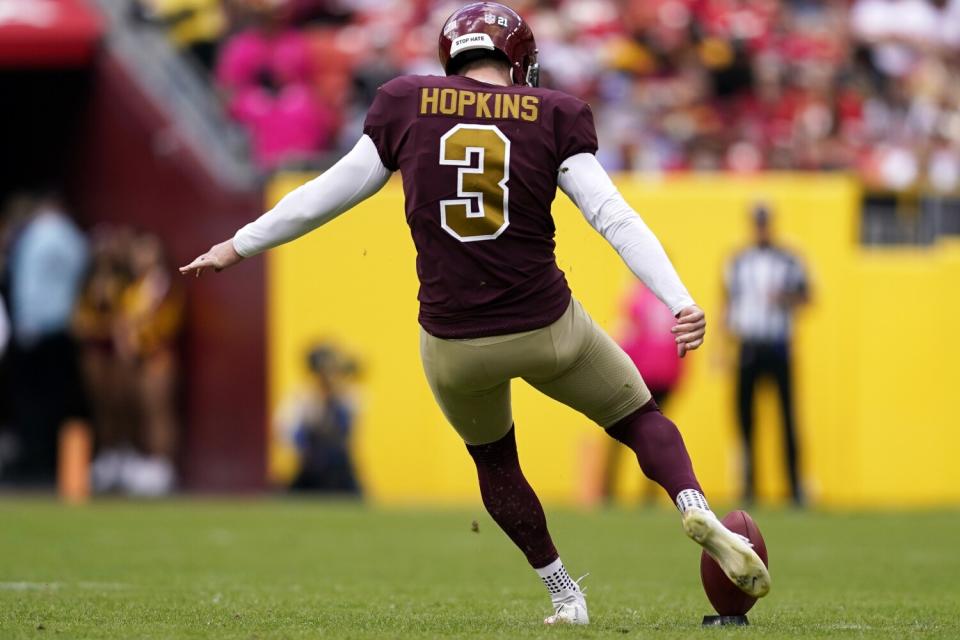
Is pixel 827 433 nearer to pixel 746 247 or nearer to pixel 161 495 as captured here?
pixel 746 247

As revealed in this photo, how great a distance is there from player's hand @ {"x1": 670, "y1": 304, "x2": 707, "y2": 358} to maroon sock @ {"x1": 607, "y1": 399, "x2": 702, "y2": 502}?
38 centimetres

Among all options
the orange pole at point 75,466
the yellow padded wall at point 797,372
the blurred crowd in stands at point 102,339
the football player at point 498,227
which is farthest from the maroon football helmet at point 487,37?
the blurred crowd in stands at point 102,339

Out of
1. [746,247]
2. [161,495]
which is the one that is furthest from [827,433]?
[161,495]

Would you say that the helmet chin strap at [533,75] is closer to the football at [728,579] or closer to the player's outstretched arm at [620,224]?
the player's outstretched arm at [620,224]

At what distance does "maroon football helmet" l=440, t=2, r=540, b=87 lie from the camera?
5.57 meters

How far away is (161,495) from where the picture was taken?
14.3 meters

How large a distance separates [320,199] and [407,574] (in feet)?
10.5

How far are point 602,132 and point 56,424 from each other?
5.16 m

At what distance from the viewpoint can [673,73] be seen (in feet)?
52.9

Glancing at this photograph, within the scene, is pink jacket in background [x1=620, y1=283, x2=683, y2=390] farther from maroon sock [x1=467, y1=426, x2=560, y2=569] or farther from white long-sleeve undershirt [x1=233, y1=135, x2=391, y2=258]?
white long-sleeve undershirt [x1=233, y1=135, x2=391, y2=258]

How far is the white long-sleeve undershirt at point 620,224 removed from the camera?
545cm

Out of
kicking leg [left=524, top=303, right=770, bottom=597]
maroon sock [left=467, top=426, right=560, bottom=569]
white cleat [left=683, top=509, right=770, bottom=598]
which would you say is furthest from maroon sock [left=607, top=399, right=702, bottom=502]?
maroon sock [left=467, top=426, right=560, bottom=569]

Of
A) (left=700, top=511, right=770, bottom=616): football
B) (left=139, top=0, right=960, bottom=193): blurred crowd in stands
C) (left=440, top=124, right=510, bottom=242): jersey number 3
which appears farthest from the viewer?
(left=139, top=0, right=960, bottom=193): blurred crowd in stands

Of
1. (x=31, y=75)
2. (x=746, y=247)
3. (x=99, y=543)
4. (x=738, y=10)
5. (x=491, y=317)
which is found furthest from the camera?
(x=738, y=10)
